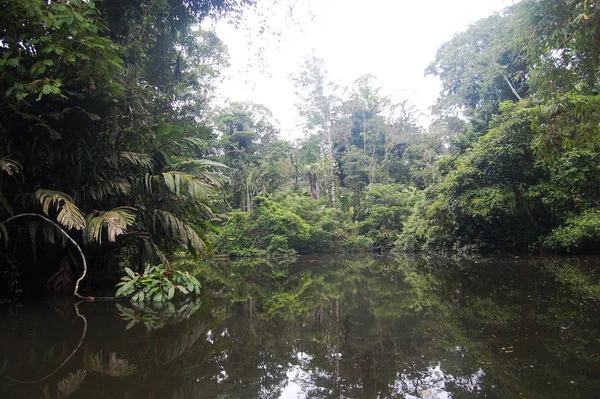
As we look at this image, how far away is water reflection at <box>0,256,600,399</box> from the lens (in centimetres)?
204

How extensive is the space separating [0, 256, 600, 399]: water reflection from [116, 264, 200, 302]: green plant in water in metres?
0.37

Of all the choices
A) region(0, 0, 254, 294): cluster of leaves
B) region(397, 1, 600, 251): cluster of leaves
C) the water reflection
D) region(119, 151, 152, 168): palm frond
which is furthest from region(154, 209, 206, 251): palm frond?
region(397, 1, 600, 251): cluster of leaves

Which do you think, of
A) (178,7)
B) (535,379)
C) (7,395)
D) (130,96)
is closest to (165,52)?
(178,7)

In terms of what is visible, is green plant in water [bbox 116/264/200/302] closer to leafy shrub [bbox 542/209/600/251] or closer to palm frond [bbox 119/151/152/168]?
palm frond [bbox 119/151/152/168]

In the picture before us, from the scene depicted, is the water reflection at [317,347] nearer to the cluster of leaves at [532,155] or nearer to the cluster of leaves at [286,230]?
the cluster of leaves at [532,155]

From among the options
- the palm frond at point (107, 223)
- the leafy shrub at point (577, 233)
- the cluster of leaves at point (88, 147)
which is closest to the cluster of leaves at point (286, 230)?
the leafy shrub at point (577, 233)

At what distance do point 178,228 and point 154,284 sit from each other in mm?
915

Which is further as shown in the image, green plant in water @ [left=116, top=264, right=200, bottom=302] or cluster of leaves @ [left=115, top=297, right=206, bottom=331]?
green plant in water @ [left=116, top=264, right=200, bottom=302]

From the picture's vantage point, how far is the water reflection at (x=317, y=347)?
204cm

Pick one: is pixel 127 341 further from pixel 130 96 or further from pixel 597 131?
pixel 597 131

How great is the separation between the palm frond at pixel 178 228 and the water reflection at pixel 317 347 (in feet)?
3.53

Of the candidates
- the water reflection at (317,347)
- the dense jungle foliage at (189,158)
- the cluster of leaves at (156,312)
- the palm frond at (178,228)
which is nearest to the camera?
the water reflection at (317,347)

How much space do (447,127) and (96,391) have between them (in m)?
25.0

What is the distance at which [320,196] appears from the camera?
23.4 meters
